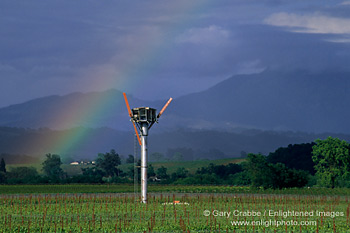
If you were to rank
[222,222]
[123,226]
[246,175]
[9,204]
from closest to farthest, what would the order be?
1. [123,226]
2. [222,222]
3. [9,204]
4. [246,175]

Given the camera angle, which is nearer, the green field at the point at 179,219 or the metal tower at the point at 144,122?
the green field at the point at 179,219

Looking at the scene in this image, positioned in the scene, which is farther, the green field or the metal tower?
the metal tower

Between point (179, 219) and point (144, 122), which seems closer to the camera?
point (179, 219)

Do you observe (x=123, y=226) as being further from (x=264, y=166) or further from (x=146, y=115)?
(x=264, y=166)

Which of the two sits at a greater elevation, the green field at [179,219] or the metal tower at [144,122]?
the metal tower at [144,122]

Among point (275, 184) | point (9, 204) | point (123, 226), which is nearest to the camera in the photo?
point (123, 226)

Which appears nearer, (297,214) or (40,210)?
(297,214)

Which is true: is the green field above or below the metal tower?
below

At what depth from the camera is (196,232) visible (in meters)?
51.4

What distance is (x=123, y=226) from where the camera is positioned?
183ft

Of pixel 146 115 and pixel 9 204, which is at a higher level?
pixel 146 115

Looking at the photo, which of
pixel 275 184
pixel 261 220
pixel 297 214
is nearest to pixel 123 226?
pixel 261 220

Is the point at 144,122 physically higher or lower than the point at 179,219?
higher

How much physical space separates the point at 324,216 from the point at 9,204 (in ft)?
154
